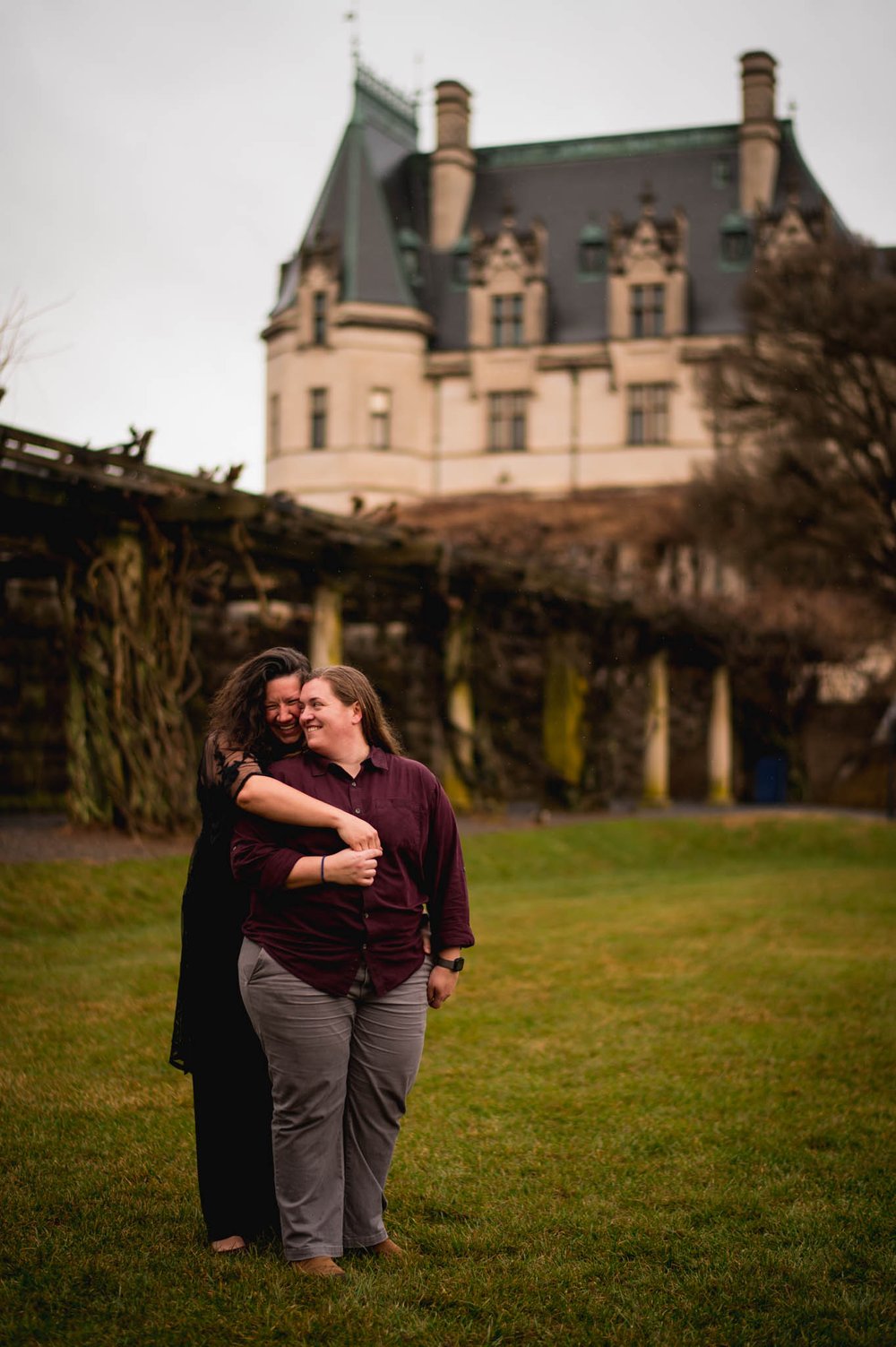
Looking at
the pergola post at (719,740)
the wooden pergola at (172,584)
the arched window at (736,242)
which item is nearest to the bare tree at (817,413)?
the pergola post at (719,740)

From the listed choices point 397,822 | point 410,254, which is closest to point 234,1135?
point 397,822

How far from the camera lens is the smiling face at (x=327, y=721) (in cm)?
426

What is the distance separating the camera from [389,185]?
44.3 m

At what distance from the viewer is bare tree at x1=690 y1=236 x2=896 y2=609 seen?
1059 inches

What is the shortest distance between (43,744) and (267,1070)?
16.5 m

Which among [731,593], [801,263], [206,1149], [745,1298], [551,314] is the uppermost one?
[551,314]

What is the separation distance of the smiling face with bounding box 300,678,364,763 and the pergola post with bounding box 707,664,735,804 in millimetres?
24970

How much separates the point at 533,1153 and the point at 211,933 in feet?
6.51

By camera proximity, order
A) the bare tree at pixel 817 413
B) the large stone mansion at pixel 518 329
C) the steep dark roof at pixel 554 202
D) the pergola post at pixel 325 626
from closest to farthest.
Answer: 1. the pergola post at pixel 325 626
2. the bare tree at pixel 817 413
3. the large stone mansion at pixel 518 329
4. the steep dark roof at pixel 554 202

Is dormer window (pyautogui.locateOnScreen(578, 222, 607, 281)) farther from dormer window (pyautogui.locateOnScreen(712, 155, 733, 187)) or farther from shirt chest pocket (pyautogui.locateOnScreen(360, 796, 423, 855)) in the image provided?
shirt chest pocket (pyautogui.locateOnScreen(360, 796, 423, 855))

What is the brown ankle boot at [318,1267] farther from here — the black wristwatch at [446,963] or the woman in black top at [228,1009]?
the black wristwatch at [446,963]

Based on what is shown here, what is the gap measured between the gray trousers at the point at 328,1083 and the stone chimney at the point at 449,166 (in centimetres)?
4196

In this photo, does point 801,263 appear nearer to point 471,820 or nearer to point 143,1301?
point 471,820

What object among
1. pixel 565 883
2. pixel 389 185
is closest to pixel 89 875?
pixel 565 883
